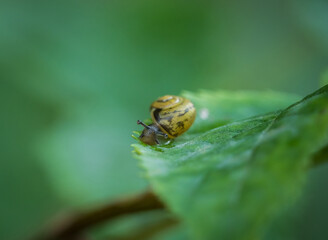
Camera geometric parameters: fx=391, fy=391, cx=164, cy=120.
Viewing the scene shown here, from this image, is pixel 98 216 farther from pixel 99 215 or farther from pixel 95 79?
pixel 95 79

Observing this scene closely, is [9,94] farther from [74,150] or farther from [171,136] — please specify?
[171,136]

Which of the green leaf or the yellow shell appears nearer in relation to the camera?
the green leaf

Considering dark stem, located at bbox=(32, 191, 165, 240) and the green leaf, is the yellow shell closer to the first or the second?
dark stem, located at bbox=(32, 191, 165, 240)

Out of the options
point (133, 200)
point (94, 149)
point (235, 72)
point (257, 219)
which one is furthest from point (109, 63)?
point (257, 219)

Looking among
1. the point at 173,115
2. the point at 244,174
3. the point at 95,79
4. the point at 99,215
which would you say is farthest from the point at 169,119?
the point at 95,79

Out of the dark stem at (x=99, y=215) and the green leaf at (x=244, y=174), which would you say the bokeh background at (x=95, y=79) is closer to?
the dark stem at (x=99, y=215)

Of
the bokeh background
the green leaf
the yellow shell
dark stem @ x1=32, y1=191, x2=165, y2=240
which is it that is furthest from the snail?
the bokeh background

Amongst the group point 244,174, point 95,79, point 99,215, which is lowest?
point 244,174
